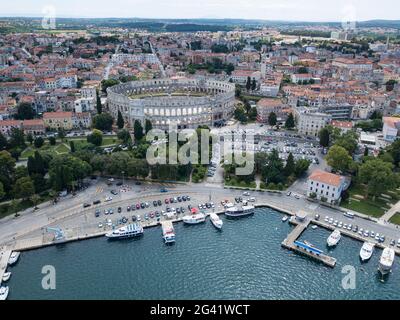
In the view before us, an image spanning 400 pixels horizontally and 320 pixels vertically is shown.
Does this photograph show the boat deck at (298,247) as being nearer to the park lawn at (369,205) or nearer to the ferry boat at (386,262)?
the ferry boat at (386,262)

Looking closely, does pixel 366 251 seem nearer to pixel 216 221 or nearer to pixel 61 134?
pixel 216 221

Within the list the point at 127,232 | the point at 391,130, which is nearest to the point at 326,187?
the point at 127,232

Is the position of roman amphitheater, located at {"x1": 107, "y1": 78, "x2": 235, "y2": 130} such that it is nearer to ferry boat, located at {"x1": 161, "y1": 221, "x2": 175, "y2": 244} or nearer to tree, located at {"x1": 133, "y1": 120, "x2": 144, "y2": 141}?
tree, located at {"x1": 133, "y1": 120, "x2": 144, "y2": 141}

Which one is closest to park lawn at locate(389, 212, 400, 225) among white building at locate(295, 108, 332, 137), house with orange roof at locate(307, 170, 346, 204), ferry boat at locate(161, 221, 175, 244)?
house with orange roof at locate(307, 170, 346, 204)
